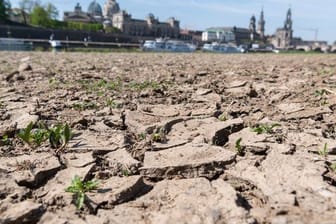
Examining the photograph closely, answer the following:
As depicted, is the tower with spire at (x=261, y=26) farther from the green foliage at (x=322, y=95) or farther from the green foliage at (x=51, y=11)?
the green foliage at (x=322, y=95)

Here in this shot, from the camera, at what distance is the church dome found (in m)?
128

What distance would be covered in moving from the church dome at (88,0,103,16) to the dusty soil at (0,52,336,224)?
126 metres

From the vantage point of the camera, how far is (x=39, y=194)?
2.47m

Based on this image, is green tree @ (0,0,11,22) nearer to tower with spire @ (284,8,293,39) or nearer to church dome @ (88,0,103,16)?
church dome @ (88,0,103,16)

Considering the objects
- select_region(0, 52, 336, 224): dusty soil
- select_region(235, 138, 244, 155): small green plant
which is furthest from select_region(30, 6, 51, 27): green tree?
select_region(235, 138, 244, 155): small green plant

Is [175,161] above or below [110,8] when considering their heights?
below

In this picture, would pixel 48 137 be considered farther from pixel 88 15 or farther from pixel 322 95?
pixel 88 15

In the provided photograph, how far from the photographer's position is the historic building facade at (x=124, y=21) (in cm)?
11269

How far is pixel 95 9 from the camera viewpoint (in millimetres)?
129125

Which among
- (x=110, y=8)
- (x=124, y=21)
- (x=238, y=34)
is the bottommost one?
(x=238, y=34)

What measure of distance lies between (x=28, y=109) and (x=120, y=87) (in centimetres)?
208

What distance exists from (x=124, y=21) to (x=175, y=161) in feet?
367

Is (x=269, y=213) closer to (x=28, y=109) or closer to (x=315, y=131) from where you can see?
(x=315, y=131)

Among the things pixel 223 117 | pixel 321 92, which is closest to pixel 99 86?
pixel 223 117
